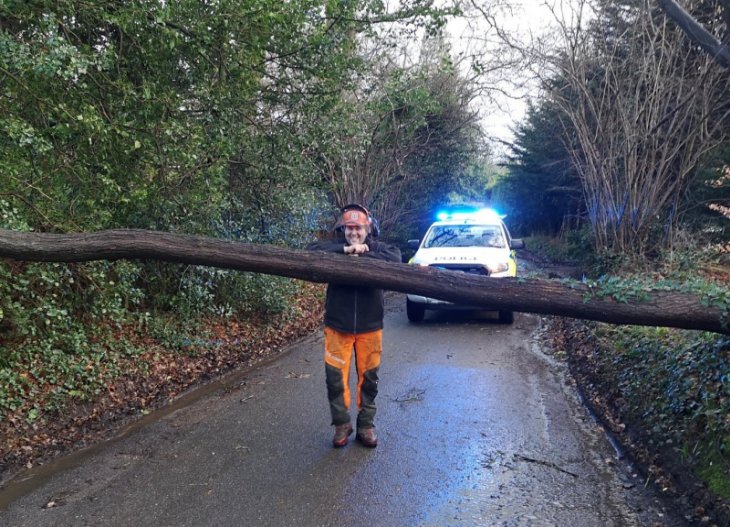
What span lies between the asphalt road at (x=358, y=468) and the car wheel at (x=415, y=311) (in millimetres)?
3673

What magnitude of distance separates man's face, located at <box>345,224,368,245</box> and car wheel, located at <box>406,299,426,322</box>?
217 inches

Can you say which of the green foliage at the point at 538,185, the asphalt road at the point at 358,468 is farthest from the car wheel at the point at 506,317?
the green foliage at the point at 538,185

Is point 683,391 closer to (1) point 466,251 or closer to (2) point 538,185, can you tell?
(1) point 466,251

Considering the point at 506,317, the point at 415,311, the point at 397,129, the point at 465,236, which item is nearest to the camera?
the point at 506,317

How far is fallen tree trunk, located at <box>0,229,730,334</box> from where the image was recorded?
4.21m

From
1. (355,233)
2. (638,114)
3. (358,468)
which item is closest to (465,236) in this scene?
(638,114)

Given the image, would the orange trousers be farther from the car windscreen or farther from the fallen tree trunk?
the car windscreen

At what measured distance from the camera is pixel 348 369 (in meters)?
4.72

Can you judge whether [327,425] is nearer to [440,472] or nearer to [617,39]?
[440,472]

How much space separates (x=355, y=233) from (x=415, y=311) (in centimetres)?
578

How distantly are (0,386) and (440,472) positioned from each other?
407cm

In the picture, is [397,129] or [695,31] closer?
[695,31]

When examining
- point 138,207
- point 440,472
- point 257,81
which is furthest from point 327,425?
point 257,81

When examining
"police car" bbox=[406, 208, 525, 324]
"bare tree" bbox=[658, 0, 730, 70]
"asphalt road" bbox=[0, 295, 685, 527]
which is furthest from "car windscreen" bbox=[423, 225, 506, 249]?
"bare tree" bbox=[658, 0, 730, 70]
